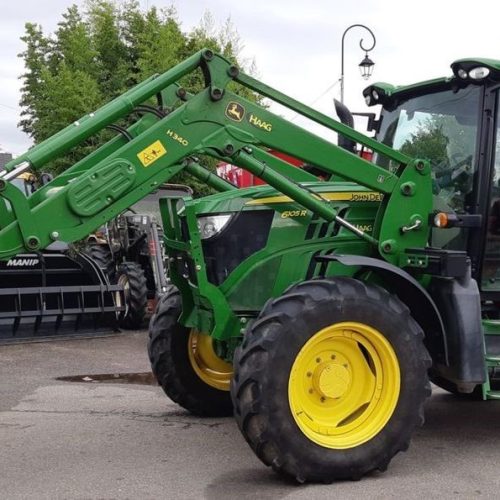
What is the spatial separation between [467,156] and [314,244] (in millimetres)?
1321

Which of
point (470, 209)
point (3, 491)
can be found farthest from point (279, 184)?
point (3, 491)

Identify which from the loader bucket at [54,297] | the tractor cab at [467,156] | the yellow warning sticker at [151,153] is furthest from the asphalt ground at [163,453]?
the loader bucket at [54,297]

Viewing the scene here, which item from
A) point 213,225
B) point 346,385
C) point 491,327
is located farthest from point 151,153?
point 491,327

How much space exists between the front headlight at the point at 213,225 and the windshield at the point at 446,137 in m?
1.25

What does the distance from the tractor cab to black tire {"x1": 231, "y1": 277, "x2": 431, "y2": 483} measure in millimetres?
952

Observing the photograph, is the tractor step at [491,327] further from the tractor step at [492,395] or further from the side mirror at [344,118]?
the side mirror at [344,118]

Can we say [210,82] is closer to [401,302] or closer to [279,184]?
[279,184]

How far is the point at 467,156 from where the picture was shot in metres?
5.30

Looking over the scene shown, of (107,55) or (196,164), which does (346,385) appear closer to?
(196,164)

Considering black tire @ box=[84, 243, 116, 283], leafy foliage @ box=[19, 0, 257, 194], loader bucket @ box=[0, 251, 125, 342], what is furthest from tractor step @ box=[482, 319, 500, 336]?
leafy foliage @ box=[19, 0, 257, 194]

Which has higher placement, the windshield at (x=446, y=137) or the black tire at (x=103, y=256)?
the windshield at (x=446, y=137)

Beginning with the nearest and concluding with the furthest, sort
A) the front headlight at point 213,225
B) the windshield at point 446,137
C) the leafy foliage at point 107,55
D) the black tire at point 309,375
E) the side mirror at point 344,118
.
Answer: the black tire at point 309,375 < the front headlight at point 213,225 < the windshield at point 446,137 < the side mirror at point 344,118 < the leafy foliage at point 107,55

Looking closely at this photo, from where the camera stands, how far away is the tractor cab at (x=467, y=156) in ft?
17.0

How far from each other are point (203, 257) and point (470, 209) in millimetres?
1916
